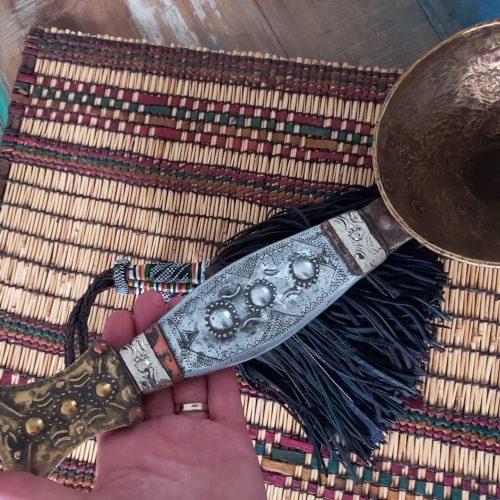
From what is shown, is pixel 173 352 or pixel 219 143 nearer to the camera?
pixel 173 352

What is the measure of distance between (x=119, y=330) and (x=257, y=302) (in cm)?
15

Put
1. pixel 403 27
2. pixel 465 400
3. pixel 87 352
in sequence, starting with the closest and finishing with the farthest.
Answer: pixel 87 352, pixel 465 400, pixel 403 27

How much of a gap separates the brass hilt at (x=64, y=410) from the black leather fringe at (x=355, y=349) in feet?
0.46

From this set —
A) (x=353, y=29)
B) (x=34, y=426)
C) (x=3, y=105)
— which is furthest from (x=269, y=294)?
(x=3, y=105)

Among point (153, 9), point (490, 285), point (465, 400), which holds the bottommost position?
point (465, 400)

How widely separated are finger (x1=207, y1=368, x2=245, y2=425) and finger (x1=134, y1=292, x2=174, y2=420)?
0.04 m

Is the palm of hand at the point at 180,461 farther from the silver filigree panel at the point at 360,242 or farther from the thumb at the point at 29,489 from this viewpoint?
the silver filigree panel at the point at 360,242

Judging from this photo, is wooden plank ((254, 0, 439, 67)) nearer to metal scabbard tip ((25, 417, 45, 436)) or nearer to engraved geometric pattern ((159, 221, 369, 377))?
engraved geometric pattern ((159, 221, 369, 377))

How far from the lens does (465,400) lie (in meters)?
0.62

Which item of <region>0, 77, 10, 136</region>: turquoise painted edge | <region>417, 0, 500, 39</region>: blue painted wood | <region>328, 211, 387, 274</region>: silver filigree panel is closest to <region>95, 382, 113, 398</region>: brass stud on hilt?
<region>328, 211, 387, 274</region>: silver filigree panel

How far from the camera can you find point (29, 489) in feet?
1.35

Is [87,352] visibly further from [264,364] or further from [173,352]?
[264,364]

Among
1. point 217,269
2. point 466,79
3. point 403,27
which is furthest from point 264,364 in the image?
point 403,27

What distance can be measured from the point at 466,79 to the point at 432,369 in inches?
12.6
